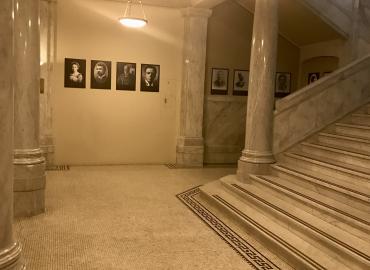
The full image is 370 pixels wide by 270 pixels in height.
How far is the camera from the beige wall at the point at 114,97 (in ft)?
31.3

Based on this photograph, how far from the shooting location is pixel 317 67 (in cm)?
1116

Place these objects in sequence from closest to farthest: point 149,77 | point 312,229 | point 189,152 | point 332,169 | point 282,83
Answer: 1. point 312,229
2. point 332,169
3. point 149,77
4. point 189,152
5. point 282,83

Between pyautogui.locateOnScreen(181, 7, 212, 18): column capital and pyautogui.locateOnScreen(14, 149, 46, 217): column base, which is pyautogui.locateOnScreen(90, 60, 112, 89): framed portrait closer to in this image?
pyautogui.locateOnScreen(181, 7, 212, 18): column capital

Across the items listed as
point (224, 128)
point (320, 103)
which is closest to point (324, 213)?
point (320, 103)

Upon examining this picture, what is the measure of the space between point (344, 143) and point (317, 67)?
447cm

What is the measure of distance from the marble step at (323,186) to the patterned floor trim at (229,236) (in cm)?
128

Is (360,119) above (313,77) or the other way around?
the other way around

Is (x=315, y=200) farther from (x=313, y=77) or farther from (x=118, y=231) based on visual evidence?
(x=313, y=77)

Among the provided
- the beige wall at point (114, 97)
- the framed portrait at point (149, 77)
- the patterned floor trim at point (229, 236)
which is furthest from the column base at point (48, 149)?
the patterned floor trim at point (229, 236)

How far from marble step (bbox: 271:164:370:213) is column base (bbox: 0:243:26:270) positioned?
383 cm

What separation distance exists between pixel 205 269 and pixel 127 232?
142 centimetres

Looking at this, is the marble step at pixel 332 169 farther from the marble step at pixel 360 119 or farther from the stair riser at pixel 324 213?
the marble step at pixel 360 119

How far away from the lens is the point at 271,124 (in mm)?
7441

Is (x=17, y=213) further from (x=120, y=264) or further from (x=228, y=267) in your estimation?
(x=228, y=267)
